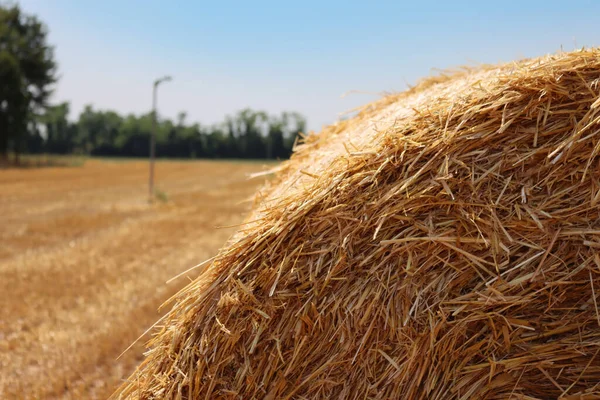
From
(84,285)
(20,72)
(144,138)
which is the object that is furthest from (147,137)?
(84,285)

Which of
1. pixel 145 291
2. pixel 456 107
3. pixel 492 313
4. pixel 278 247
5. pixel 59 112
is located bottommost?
pixel 145 291

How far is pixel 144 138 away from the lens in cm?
9381

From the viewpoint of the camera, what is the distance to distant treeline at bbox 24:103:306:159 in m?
85.1

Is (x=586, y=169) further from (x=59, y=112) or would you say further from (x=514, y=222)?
(x=59, y=112)

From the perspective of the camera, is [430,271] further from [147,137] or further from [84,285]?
[147,137]

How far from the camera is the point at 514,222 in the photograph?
2188 millimetres

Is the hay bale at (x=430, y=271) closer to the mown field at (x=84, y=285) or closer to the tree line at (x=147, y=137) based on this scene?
the mown field at (x=84, y=285)

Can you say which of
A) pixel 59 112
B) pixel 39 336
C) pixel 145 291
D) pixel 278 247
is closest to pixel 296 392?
pixel 278 247

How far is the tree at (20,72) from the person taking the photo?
3719 cm

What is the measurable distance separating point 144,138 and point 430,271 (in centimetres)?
9721

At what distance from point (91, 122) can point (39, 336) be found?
100399 mm

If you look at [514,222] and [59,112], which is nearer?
[514,222]

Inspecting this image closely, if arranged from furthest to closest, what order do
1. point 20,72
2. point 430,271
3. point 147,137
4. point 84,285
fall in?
point 147,137 < point 20,72 < point 84,285 < point 430,271

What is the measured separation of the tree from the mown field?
2782 cm
